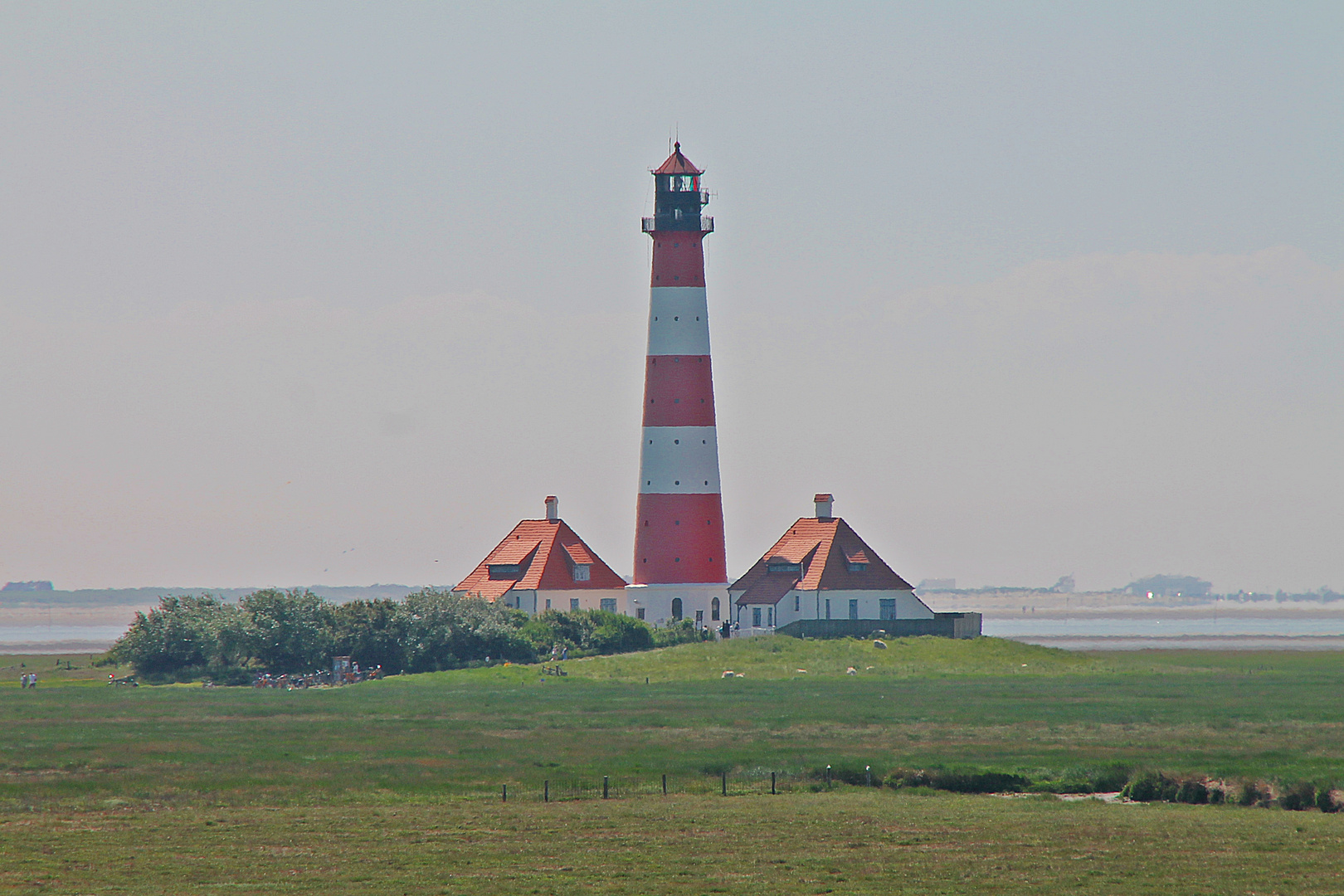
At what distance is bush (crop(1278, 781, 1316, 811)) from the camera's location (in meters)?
36.7

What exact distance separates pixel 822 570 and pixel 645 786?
48716 millimetres

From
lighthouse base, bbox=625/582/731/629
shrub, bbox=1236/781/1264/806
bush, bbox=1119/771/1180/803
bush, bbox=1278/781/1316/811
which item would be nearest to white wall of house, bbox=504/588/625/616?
lighthouse base, bbox=625/582/731/629

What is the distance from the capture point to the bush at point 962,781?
40094 millimetres

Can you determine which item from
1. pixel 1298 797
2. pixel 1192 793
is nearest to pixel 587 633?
pixel 1192 793

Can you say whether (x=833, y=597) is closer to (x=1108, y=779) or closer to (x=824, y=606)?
(x=824, y=606)

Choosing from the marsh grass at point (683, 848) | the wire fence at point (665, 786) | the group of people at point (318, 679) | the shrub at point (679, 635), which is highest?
the shrub at point (679, 635)

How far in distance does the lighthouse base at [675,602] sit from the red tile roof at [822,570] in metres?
2.54

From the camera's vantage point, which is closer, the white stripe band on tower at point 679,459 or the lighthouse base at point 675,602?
the white stripe band on tower at point 679,459

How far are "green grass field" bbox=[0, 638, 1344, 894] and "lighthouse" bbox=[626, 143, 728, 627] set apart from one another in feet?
46.7

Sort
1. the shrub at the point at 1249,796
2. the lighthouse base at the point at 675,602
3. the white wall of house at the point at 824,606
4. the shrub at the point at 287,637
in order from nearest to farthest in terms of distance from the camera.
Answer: the shrub at the point at 1249,796, the shrub at the point at 287,637, the lighthouse base at the point at 675,602, the white wall of house at the point at 824,606

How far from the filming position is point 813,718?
175ft

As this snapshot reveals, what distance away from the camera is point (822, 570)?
87562mm

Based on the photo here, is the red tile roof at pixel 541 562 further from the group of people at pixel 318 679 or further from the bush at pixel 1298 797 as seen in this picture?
the bush at pixel 1298 797

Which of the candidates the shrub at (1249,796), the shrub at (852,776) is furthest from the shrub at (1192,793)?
the shrub at (852,776)
